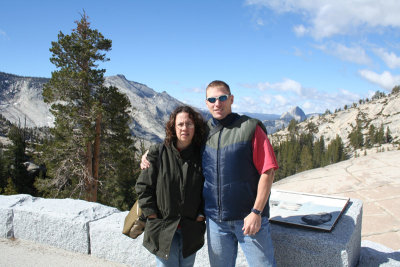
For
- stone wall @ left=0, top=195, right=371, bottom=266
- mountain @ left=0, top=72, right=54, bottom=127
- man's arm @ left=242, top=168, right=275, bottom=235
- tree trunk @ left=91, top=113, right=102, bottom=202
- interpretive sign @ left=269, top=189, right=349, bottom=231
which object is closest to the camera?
man's arm @ left=242, top=168, right=275, bottom=235

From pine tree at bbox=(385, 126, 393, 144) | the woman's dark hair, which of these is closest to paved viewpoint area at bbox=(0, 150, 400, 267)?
the woman's dark hair

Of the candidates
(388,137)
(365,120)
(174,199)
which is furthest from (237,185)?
(365,120)

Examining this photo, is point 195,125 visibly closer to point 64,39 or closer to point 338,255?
point 338,255

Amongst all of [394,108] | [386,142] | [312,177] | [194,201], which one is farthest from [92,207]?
[394,108]

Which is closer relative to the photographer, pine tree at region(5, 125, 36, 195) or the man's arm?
the man's arm

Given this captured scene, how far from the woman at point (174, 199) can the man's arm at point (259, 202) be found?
1.61 feet

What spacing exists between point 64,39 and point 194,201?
53.8 ft

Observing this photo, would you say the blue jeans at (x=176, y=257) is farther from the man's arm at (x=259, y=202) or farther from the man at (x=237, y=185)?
the man's arm at (x=259, y=202)

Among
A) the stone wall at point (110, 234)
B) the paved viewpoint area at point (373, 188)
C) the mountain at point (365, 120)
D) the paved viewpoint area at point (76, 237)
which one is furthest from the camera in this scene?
the mountain at point (365, 120)

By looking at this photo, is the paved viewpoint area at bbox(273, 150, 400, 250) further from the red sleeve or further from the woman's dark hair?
the woman's dark hair

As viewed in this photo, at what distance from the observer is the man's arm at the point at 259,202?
2275 mm

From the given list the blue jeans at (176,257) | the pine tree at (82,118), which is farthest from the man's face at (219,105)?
the pine tree at (82,118)

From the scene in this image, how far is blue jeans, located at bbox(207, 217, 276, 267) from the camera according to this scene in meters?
2.37

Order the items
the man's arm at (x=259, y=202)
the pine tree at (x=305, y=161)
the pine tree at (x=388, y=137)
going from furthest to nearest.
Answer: the pine tree at (x=388, y=137) → the pine tree at (x=305, y=161) → the man's arm at (x=259, y=202)
